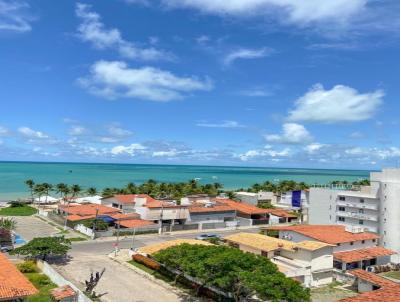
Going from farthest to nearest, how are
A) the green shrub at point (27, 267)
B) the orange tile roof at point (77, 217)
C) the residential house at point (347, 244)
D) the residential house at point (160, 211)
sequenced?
the residential house at point (160, 211) < the orange tile roof at point (77, 217) < the residential house at point (347, 244) < the green shrub at point (27, 267)

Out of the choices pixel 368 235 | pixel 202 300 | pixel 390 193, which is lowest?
pixel 202 300

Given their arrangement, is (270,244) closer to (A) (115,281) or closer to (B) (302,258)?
(B) (302,258)

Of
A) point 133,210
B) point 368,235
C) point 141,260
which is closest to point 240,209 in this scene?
point 133,210

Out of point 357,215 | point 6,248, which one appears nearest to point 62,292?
point 6,248

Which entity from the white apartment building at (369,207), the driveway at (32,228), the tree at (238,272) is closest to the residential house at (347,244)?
the white apartment building at (369,207)

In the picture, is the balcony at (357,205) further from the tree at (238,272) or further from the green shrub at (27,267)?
the green shrub at (27,267)

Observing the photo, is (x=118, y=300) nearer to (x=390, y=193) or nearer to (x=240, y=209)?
(x=390, y=193)
